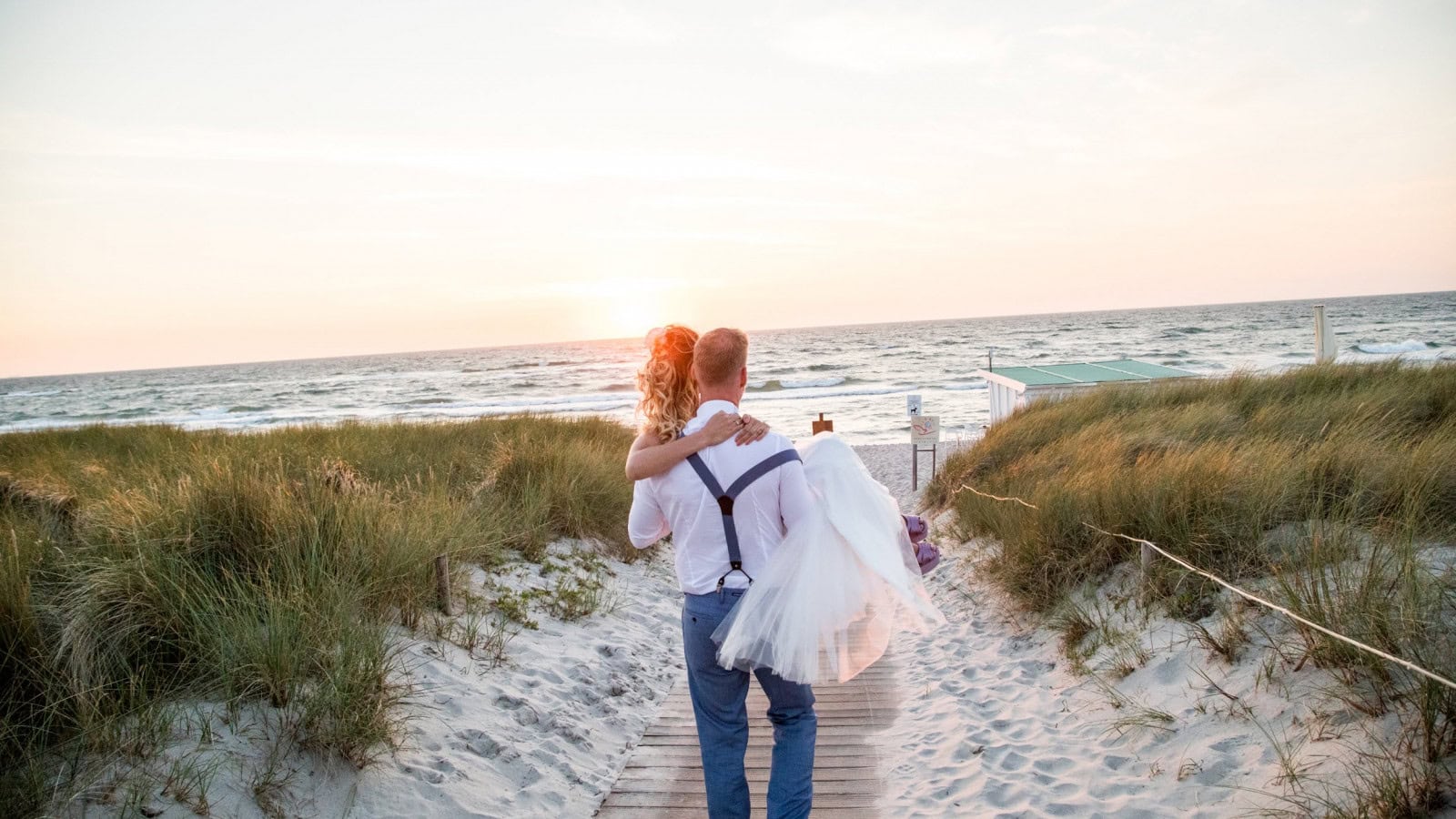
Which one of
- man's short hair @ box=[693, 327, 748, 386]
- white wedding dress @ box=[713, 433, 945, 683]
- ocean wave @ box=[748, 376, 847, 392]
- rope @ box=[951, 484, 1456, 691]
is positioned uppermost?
man's short hair @ box=[693, 327, 748, 386]

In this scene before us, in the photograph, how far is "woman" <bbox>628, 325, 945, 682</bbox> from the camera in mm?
2639

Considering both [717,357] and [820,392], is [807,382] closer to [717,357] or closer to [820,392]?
[820,392]

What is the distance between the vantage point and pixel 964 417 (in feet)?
86.2

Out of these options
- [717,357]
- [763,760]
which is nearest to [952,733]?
[763,760]

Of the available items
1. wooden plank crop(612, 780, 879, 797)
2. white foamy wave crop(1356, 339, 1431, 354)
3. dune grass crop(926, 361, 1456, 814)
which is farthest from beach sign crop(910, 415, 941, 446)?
white foamy wave crop(1356, 339, 1431, 354)

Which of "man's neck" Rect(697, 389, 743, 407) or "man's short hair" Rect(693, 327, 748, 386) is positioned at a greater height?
"man's short hair" Rect(693, 327, 748, 386)

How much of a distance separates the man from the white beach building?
1034 centimetres

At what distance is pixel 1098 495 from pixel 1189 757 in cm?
257

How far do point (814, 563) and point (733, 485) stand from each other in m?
0.39

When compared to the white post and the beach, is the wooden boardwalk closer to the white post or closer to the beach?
the beach

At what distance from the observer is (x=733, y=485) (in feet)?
8.59

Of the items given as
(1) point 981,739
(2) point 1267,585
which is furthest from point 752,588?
(2) point 1267,585

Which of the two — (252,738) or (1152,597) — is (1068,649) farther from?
(252,738)

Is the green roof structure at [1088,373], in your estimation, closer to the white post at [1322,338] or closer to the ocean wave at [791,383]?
the white post at [1322,338]
